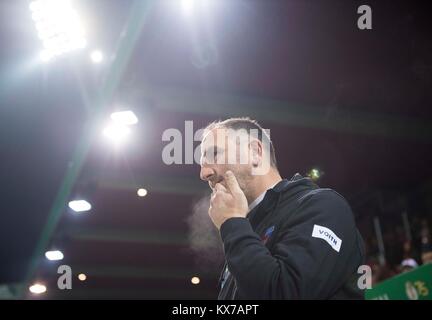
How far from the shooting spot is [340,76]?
336 centimetres

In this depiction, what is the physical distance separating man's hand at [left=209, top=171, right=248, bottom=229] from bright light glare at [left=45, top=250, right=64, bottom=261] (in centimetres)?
475

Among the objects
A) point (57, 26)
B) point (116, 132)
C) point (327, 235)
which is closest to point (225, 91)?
point (116, 132)

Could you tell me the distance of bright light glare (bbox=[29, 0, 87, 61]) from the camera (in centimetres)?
288

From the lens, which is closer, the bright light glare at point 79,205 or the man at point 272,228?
the man at point 272,228

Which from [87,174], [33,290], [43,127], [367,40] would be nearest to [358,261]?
[367,40]

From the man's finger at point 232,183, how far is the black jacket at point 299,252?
0.06 metres

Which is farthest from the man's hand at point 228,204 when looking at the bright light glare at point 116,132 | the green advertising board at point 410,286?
the bright light glare at point 116,132

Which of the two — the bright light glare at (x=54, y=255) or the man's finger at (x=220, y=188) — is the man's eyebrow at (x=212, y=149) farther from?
the bright light glare at (x=54, y=255)

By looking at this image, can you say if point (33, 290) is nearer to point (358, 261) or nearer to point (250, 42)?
point (250, 42)

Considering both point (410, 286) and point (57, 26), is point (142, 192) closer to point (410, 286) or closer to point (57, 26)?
point (57, 26)

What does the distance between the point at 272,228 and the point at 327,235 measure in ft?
0.43

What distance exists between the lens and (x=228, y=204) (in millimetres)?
877

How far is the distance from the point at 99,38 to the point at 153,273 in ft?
14.3

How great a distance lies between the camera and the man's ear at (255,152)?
1.01 m
